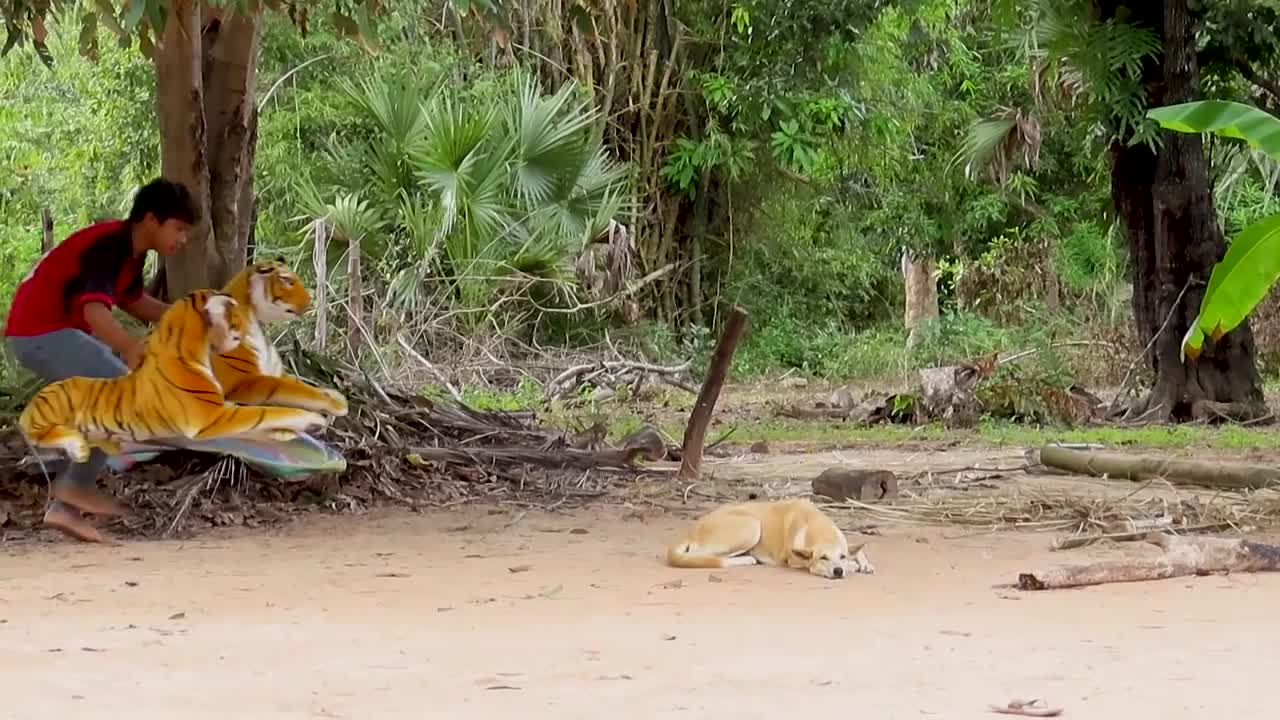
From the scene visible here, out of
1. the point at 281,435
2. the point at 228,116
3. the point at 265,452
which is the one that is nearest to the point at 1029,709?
the point at 281,435

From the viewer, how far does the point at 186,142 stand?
9156 mm

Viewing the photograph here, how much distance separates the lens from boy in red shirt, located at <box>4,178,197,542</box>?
7.28m

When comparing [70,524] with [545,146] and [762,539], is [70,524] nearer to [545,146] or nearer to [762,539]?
[762,539]

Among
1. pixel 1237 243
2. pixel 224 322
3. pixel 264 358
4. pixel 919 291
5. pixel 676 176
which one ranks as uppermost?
pixel 676 176

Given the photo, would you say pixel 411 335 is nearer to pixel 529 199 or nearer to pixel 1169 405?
pixel 529 199

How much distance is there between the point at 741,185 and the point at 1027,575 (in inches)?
623

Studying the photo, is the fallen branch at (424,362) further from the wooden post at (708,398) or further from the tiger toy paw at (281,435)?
the tiger toy paw at (281,435)

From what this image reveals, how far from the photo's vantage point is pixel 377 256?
17266mm

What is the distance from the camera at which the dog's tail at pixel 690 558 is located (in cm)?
658

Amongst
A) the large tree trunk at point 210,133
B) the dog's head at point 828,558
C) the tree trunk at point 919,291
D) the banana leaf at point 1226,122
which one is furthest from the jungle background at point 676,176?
the dog's head at point 828,558

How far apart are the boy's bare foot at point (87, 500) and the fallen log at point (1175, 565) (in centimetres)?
450

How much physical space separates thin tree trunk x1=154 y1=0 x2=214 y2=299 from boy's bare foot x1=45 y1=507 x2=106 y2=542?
1.94 metres

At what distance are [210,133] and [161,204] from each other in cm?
231

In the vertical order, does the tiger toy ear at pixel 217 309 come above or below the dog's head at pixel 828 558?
above
